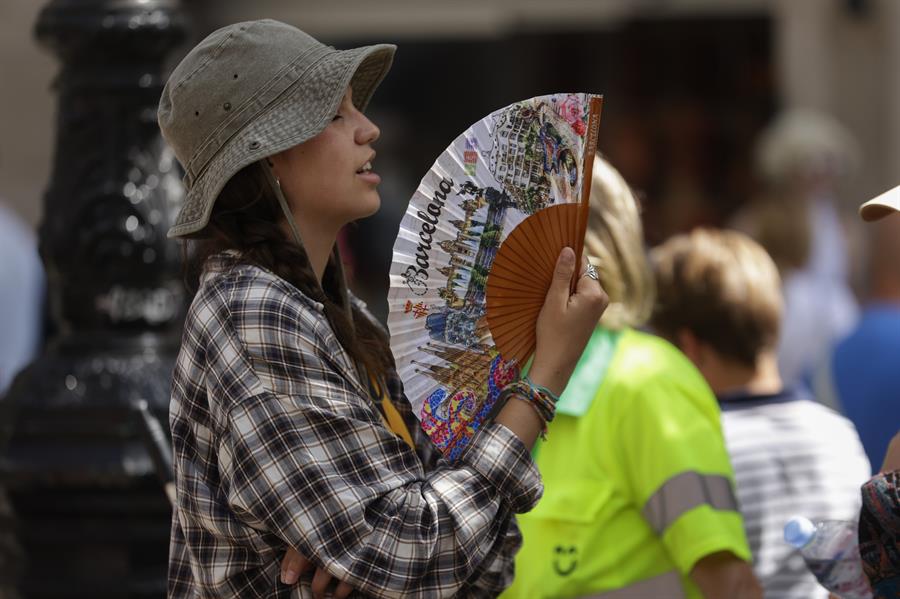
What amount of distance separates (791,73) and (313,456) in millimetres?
9817

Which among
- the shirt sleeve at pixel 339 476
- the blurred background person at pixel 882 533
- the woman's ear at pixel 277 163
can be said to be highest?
the woman's ear at pixel 277 163

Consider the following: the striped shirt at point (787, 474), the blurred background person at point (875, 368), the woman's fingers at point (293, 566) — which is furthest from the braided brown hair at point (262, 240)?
the blurred background person at point (875, 368)

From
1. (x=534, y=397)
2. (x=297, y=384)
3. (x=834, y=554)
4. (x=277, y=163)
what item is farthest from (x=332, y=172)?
(x=834, y=554)

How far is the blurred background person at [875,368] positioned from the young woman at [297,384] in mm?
2259

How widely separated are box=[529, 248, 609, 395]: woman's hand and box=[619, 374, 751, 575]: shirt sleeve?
75cm

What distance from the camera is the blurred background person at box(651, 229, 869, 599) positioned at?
11.5 ft

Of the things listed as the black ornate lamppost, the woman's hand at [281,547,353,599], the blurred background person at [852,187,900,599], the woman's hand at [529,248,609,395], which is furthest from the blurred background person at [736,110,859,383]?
the woman's hand at [281,547,353,599]

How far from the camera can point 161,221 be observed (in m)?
3.81

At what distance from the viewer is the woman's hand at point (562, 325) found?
2.33 meters

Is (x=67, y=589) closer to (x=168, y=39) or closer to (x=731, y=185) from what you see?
(x=168, y=39)

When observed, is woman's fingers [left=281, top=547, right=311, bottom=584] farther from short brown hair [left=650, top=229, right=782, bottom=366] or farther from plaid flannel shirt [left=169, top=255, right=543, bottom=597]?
short brown hair [left=650, top=229, right=782, bottom=366]

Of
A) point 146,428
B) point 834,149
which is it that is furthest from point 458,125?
point 146,428

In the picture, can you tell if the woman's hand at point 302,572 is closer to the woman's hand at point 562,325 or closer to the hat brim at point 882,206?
the woman's hand at point 562,325

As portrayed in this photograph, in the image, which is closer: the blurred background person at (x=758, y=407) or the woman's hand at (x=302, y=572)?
the woman's hand at (x=302, y=572)
